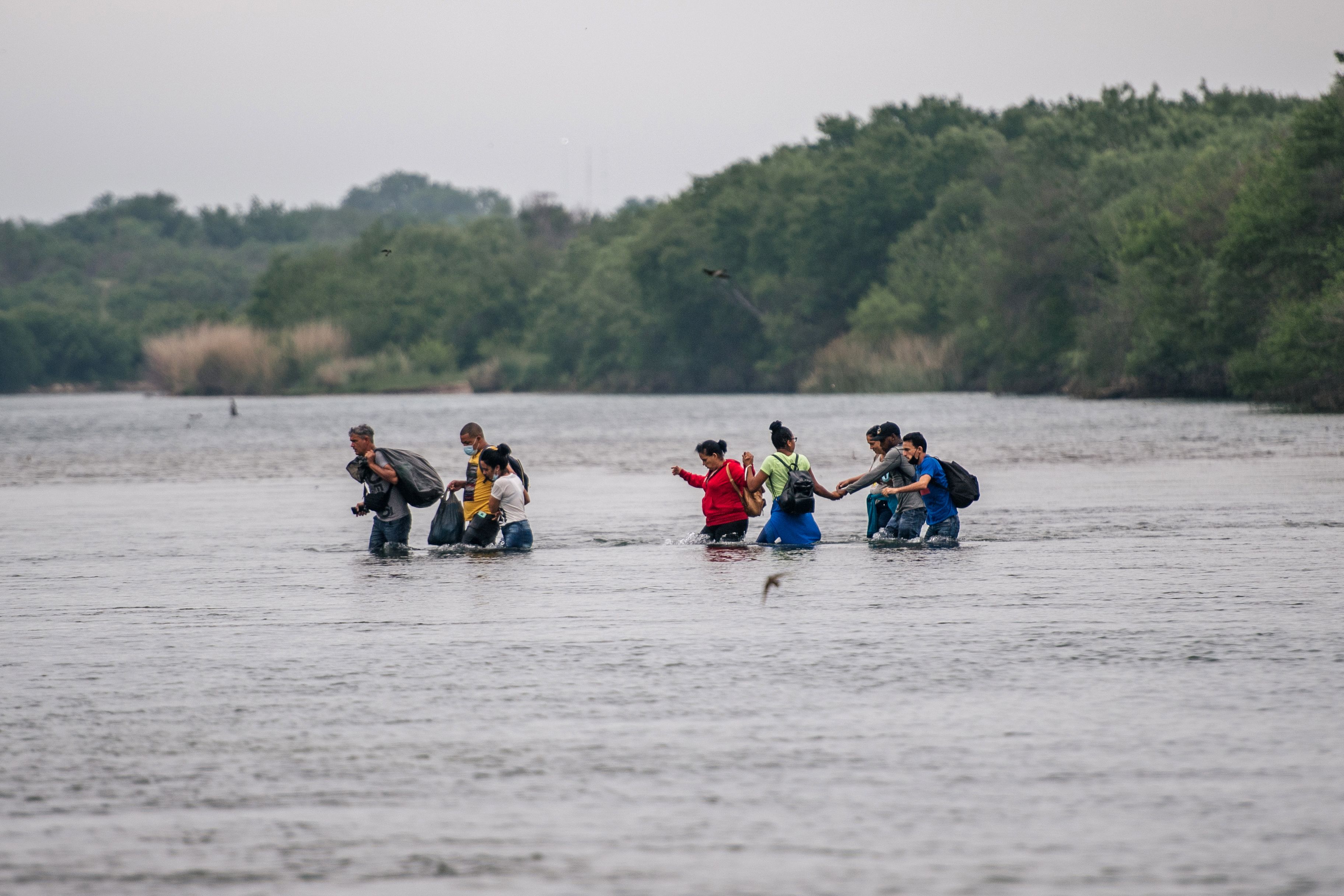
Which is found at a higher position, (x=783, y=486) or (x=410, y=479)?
(x=410, y=479)

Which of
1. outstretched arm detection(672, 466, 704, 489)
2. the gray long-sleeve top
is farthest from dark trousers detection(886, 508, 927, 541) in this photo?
outstretched arm detection(672, 466, 704, 489)

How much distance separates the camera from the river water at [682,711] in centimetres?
652

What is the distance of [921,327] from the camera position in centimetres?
9856

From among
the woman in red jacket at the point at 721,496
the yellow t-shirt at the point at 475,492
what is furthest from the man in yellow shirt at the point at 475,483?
the woman in red jacket at the point at 721,496

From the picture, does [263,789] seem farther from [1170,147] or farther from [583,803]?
[1170,147]

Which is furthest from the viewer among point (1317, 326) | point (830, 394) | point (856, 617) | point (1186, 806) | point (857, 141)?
point (857, 141)

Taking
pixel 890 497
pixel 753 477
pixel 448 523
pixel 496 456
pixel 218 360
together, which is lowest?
pixel 448 523

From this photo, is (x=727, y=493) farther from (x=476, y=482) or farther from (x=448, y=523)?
(x=448, y=523)

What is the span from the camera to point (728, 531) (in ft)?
59.2

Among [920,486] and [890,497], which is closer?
[920,486]

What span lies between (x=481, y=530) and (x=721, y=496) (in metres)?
2.34

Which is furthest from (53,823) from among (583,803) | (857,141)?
(857,141)

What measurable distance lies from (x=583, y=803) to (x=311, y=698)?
286cm

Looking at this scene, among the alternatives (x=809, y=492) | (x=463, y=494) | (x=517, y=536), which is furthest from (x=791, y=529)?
(x=463, y=494)
